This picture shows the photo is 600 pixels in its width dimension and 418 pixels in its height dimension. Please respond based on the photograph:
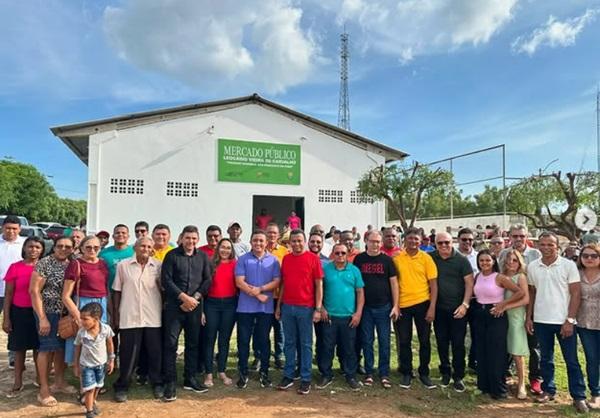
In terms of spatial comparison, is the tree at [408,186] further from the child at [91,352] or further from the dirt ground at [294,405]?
the child at [91,352]

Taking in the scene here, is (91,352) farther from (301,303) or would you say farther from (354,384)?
(354,384)

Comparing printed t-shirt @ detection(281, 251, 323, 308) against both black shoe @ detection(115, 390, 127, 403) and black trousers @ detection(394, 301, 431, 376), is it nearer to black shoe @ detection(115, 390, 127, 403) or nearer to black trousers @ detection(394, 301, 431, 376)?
black trousers @ detection(394, 301, 431, 376)

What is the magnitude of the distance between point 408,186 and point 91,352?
12649 millimetres

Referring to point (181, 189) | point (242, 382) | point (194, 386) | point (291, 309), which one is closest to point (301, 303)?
point (291, 309)

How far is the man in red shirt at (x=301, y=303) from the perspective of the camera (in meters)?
4.99

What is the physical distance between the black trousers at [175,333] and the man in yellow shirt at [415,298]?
232cm

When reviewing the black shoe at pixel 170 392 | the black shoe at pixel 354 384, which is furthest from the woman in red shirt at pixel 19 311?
the black shoe at pixel 354 384

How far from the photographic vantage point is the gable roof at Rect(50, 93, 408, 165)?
53.6 feet

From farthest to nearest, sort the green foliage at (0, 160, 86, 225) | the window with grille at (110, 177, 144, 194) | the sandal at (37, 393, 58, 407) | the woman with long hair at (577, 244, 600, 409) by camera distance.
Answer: the green foliage at (0, 160, 86, 225) < the window with grille at (110, 177, 144, 194) < the woman with long hair at (577, 244, 600, 409) < the sandal at (37, 393, 58, 407)

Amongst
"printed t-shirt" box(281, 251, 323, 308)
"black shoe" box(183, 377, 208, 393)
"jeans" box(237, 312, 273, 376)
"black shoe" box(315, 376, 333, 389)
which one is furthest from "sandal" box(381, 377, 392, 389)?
"black shoe" box(183, 377, 208, 393)

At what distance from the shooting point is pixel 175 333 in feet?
15.7

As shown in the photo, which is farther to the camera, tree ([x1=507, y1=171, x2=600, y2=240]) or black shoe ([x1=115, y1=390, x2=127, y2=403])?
tree ([x1=507, y1=171, x2=600, y2=240])

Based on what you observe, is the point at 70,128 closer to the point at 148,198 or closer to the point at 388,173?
the point at 148,198

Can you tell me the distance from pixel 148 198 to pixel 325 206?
23.6ft
